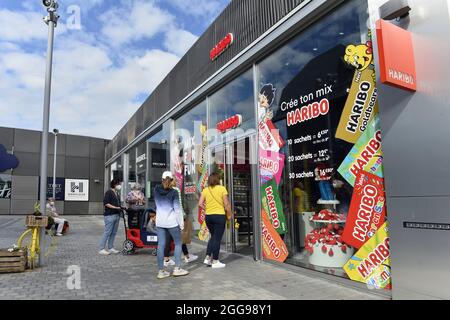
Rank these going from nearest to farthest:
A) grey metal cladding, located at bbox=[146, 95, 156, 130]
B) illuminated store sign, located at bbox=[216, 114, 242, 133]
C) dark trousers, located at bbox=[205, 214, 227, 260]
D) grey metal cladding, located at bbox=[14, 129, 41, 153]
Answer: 1. dark trousers, located at bbox=[205, 214, 227, 260]
2. illuminated store sign, located at bbox=[216, 114, 242, 133]
3. grey metal cladding, located at bbox=[146, 95, 156, 130]
4. grey metal cladding, located at bbox=[14, 129, 41, 153]

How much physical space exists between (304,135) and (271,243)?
2095 mm

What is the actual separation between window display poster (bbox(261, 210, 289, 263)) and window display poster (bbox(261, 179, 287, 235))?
10 cm

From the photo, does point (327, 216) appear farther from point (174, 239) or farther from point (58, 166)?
point (58, 166)

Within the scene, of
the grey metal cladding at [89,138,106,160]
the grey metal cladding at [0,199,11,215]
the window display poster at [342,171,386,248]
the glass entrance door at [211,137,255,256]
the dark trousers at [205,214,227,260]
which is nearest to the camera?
the window display poster at [342,171,386,248]

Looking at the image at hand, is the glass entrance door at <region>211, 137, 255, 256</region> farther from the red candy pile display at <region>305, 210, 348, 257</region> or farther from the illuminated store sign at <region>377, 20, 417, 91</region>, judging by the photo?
the illuminated store sign at <region>377, 20, 417, 91</region>

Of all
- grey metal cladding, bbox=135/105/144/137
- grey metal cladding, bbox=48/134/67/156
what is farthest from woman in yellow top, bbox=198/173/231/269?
grey metal cladding, bbox=48/134/67/156

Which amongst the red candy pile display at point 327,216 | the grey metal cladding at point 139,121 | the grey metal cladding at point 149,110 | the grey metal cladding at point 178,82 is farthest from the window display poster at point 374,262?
the grey metal cladding at point 139,121

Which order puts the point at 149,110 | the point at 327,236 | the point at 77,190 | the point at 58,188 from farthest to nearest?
1. the point at 77,190
2. the point at 58,188
3. the point at 149,110
4. the point at 327,236

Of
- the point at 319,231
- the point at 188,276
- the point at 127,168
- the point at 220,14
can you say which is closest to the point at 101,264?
the point at 188,276

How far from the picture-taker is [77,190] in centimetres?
2812

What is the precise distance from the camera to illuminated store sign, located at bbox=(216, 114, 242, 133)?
819cm

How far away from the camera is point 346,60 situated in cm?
520

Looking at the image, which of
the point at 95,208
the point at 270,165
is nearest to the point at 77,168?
the point at 95,208
